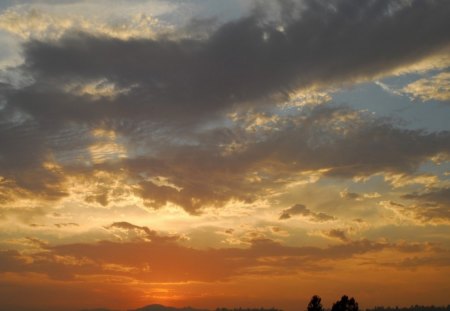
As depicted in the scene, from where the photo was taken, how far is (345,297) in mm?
115500

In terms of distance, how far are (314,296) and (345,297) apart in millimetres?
6769

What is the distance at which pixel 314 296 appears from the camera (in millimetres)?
117938
